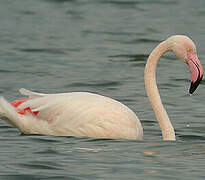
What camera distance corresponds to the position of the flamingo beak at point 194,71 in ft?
28.6

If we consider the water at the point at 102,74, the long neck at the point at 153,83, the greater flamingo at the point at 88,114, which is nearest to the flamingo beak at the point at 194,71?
the greater flamingo at the point at 88,114

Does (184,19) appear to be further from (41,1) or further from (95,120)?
(95,120)

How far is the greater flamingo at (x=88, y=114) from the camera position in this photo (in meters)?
8.55

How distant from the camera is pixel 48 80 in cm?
1277

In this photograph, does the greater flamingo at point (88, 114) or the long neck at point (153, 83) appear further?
the long neck at point (153, 83)

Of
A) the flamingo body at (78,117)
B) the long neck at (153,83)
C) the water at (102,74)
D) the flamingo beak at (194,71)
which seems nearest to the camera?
the water at (102,74)

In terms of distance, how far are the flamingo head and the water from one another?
684mm

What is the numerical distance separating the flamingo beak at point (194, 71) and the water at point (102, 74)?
0.63 meters

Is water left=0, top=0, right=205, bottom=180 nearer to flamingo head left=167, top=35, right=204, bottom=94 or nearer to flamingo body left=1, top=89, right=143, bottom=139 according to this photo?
flamingo body left=1, top=89, right=143, bottom=139

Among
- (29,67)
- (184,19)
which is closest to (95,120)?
(29,67)

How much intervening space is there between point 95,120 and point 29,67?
5.54 meters

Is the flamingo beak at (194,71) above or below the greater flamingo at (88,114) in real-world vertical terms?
above

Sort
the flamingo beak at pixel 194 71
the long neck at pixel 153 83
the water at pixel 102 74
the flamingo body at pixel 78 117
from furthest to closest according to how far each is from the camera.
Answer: the long neck at pixel 153 83 < the flamingo beak at pixel 194 71 < the flamingo body at pixel 78 117 < the water at pixel 102 74

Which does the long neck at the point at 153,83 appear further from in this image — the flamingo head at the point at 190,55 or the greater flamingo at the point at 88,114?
the flamingo head at the point at 190,55
